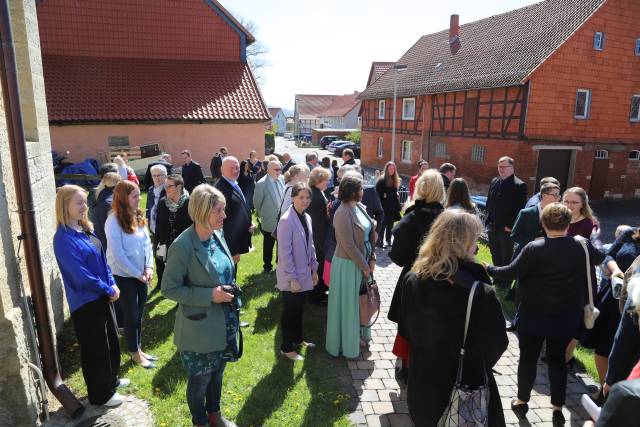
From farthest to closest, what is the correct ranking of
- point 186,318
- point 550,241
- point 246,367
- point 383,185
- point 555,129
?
1. point 555,129
2. point 383,185
3. point 246,367
4. point 550,241
5. point 186,318

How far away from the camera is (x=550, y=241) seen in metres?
3.45

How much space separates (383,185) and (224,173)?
13.2ft

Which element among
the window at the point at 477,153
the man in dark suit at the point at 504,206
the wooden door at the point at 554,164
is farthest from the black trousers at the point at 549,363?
the window at the point at 477,153

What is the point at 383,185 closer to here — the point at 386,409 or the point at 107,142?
the point at 386,409

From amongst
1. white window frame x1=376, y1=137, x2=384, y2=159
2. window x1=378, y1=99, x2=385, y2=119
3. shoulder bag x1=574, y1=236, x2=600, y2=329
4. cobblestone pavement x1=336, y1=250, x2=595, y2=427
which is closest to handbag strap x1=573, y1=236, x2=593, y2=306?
shoulder bag x1=574, y1=236, x2=600, y2=329

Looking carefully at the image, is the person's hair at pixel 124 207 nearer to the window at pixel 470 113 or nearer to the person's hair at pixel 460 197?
the person's hair at pixel 460 197

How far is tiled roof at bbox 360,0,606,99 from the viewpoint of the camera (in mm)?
18297

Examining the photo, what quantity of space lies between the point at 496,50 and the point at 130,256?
2148 centimetres

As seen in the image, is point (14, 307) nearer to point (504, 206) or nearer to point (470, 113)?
→ point (504, 206)

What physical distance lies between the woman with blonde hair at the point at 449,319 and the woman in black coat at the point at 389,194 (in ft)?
19.4

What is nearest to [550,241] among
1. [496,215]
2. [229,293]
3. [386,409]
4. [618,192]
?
[386,409]

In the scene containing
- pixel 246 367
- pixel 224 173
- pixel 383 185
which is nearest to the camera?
pixel 246 367

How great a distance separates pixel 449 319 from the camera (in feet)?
8.71

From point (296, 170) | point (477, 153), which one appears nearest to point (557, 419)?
point (296, 170)
